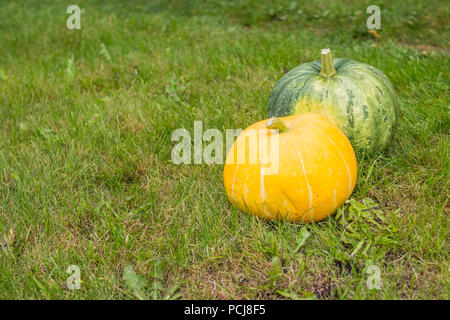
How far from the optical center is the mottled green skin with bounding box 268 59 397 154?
2684 mm

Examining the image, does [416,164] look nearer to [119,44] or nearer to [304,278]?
[304,278]

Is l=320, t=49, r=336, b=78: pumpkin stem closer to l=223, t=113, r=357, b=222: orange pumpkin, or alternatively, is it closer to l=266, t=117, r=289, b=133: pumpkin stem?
l=223, t=113, r=357, b=222: orange pumpkin

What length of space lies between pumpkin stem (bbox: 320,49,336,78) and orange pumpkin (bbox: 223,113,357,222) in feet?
1.64

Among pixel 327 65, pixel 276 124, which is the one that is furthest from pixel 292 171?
pixel 327 65

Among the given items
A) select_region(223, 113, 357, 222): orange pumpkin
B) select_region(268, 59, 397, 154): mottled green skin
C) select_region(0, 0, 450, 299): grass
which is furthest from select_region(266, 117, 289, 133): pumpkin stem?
select_region(0, 0, 450, 299): grass

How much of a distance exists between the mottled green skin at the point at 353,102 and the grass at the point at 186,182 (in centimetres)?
18

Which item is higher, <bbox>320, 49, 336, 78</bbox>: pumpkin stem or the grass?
<bbox>320, 49, 336, 78</bbox>: pumpkin stem

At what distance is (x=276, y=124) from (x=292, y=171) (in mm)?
281

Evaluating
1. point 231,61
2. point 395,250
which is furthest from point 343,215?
point 231,61

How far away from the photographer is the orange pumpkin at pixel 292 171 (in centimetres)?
227

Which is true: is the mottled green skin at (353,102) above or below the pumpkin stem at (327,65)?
below

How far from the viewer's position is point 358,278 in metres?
2.00

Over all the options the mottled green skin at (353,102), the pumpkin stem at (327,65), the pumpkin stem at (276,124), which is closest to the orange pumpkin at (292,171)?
the pumpkin stem at (276,124)

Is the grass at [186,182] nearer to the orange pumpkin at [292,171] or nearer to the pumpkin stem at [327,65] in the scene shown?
the orange pumpkin at [292,171]
